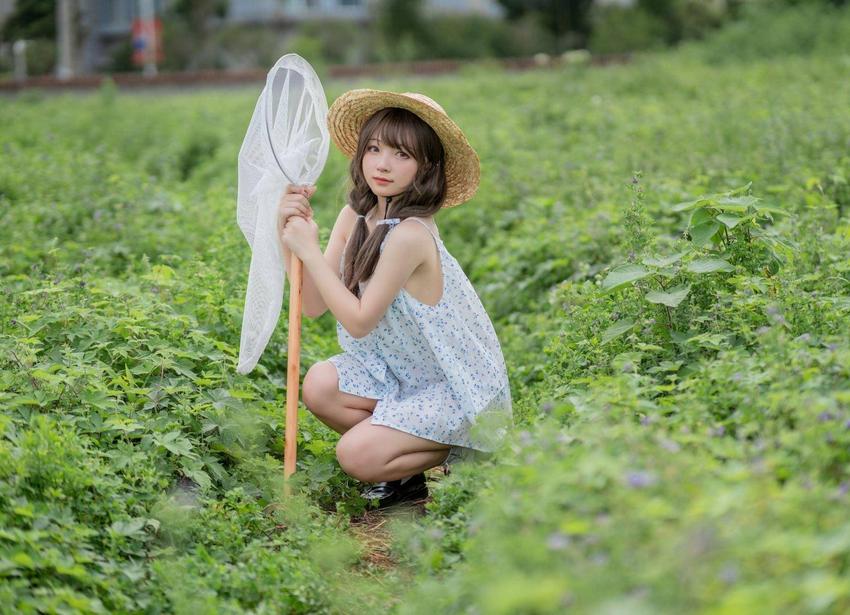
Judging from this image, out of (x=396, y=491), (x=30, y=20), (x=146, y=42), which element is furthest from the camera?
(x=30, y=20)

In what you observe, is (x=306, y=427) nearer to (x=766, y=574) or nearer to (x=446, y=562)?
(x=446, y=562)

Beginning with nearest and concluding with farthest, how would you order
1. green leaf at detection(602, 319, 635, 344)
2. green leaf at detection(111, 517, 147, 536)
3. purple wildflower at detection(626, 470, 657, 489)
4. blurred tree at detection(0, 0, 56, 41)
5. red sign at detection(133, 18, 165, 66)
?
purple wildflower at detection(626, 470, 657, 489) < green leaf at detection(111, 517, 147, 536) < green leaf at detection(602, 319, 635, 344) < red sign at detection(133, 18, 165, 66) < blurred tree at detection(0, 0, 56, 41)

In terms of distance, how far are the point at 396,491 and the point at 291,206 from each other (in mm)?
1029

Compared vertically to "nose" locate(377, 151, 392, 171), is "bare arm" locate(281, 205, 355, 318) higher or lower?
lower

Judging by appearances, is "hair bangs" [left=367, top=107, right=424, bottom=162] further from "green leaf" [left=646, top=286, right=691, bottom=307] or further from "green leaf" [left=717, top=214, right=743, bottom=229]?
"green leaf" [left=717, top=214, right=743, bottom=229]

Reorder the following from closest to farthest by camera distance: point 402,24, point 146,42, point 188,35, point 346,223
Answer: point 346,223 < point 146,42 < point 402,24 < point 188,35

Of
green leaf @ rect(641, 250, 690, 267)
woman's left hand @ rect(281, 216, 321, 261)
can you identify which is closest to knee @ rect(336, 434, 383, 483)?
woman's left hand @ rect(281, 216, 321, 261)

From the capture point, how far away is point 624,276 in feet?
12.6

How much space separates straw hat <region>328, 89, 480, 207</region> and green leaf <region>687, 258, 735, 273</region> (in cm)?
79

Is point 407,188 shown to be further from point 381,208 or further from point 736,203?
point 736,203

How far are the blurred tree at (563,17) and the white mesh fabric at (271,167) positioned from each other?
30099 millimetres

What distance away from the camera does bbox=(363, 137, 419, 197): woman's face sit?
377cm

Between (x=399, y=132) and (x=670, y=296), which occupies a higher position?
(x=399, y=132)

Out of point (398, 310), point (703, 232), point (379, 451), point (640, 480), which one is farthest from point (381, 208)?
point (640, 480)
